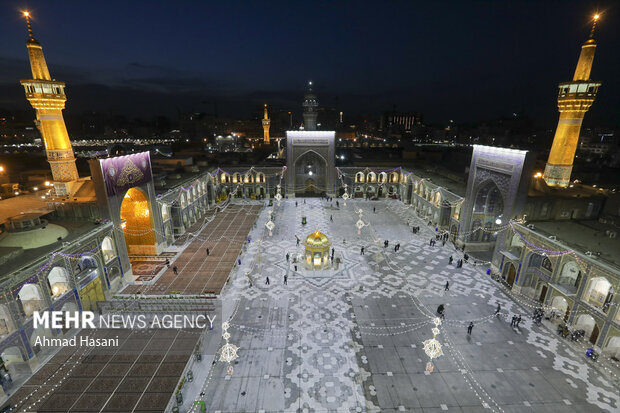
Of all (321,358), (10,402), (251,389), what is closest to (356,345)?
(321,358)

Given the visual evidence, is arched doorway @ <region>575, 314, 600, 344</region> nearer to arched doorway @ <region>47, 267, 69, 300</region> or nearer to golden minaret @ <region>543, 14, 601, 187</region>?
golden minaret @ <region>543, 14, 601, 187</region>

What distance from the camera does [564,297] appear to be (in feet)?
54.0

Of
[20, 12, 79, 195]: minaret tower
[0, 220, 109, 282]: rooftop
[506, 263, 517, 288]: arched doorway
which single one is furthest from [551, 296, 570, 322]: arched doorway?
[20, 12, 79, 195]: minaret tower

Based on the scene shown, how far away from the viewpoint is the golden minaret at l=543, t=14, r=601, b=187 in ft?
60.7

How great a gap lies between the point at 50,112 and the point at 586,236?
114 ft

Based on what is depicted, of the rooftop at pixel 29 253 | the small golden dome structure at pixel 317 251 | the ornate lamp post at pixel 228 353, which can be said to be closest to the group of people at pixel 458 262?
the small golden dome structure at pixel 317 251

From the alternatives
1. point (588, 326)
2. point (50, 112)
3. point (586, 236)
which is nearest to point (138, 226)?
point (50, 112)

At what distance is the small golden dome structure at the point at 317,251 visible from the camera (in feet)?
71.7

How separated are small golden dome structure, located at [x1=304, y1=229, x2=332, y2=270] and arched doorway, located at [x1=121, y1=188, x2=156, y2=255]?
501 inches

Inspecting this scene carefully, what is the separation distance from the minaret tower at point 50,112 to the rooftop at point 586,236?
103ft

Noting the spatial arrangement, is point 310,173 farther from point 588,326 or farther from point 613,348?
point 613,348

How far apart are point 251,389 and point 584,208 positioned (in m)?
25.0

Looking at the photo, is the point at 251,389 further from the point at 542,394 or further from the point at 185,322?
the point at 542,394

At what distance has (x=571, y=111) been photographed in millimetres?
19359
